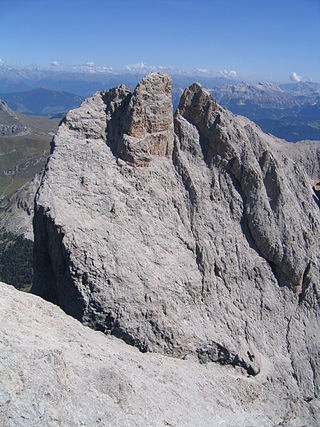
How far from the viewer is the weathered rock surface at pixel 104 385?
14.2 meters

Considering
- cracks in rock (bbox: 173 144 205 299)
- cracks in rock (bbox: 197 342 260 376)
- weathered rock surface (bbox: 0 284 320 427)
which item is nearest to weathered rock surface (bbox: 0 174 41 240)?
cracks in rock (bbox: 173 144 205 299)

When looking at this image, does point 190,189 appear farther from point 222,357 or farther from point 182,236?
point 222,357

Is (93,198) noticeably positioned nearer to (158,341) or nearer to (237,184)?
Result: (158,341)

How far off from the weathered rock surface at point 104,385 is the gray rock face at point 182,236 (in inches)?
42.9

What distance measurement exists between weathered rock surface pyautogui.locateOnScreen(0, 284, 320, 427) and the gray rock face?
1088 mm

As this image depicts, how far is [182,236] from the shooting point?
86.0 feet

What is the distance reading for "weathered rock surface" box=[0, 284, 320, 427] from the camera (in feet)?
46.8

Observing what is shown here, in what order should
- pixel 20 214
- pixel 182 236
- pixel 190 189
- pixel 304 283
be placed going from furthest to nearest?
pixel 20 214 < pixel 304 283 < pixel 190 189 < pixel 182 236

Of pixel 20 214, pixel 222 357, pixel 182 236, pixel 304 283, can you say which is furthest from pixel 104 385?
pixel 20 214

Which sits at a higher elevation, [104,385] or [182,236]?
[182,236]

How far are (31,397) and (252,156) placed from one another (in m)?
22.9

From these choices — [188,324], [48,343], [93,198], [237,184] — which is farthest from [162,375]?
[237,184]

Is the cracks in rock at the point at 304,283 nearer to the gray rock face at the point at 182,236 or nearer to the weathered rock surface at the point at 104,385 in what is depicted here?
the gray rock face at the point at 182,236

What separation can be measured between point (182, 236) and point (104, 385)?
39.4 feet
